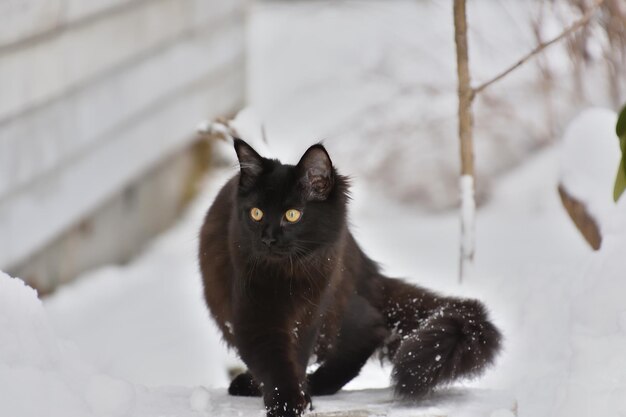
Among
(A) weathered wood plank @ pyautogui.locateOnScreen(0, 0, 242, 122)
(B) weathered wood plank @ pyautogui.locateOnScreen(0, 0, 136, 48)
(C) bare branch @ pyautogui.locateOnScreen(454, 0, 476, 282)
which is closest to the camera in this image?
(C) bare branch @ pyautogui.locateOnScreen(454, 0, 476, 282)

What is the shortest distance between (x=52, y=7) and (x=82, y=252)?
1430 millimetres

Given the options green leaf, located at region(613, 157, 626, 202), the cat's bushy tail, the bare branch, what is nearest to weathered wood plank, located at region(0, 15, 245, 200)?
the bare branch

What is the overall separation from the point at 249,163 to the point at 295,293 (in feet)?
1.12

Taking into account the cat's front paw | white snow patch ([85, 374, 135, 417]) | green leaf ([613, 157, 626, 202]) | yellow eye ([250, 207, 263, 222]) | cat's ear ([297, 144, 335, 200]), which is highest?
green leaf ([613, 157, 626, 202])

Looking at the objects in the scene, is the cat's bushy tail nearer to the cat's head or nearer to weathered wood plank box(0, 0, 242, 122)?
the cat's head

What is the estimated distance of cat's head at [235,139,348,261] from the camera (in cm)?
244

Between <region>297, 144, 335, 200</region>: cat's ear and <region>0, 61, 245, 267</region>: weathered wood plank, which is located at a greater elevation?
<region>297, 144, 335, 200</region>: cat's ear

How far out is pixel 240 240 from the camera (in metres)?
2.53

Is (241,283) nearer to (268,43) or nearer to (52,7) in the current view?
(52,7)

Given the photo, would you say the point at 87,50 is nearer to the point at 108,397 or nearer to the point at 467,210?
the point at 467,210

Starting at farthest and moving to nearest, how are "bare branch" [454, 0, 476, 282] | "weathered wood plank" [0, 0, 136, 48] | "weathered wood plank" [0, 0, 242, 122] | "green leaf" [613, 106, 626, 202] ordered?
"weathered wood plank" [0, 0, 242, 122] < "weathered wood plank" [0, 0, 136, 48] < "bare branch" [454, 0, 476, 282] < "green leaf" [613, 106, 626, 202]

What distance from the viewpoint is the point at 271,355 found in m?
2.46

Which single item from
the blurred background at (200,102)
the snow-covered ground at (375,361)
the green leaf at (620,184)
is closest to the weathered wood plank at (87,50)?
the blurred background at (200,102)

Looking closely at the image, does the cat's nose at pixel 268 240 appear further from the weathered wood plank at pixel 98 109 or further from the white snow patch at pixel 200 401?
the weathered wood plank at pixel 98 109
